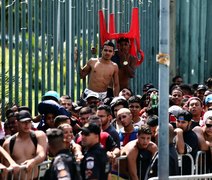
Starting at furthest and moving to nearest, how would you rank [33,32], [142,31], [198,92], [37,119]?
[142,31] < [198,92] < [33,32] < [37,119]

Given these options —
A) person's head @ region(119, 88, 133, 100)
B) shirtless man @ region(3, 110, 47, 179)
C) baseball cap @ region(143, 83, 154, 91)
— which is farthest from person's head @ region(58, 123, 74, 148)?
baseball cap @ region(143, 83, 154, 91)

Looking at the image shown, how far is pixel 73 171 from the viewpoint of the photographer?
983cm

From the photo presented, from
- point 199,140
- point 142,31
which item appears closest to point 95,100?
point 199,140

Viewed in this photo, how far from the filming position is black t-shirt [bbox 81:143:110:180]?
10523 mm

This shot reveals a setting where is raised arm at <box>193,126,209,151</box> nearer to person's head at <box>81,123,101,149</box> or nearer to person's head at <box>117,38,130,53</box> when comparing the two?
person's head at <box>81,123,101,149</box>

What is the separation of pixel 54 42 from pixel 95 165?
6.05 metres

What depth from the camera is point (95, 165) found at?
10555 mm

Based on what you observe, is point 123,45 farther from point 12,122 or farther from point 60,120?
point 60,120

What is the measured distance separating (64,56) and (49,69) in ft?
2.39

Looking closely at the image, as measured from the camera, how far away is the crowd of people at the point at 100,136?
34.8 feet

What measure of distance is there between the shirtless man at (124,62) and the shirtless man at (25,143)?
571cm

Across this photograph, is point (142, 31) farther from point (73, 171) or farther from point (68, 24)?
point (73, 171)

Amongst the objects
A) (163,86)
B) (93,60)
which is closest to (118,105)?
(93,60)

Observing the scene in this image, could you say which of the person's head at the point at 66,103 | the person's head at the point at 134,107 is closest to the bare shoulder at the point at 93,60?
the person's head at the point at 66,103
